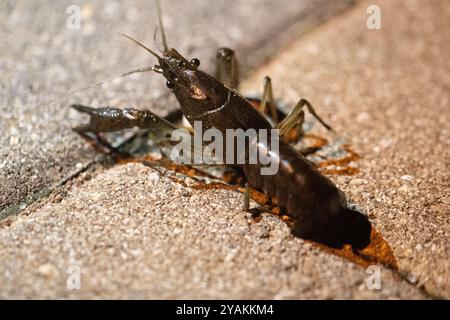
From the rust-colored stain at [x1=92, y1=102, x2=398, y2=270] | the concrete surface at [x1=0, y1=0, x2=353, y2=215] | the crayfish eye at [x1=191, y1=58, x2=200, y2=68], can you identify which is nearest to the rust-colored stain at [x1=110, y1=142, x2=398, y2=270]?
the rust-colored stain at [x1=92, y1=102, x2=398, y2=270]

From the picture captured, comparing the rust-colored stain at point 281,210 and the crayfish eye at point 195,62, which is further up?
the crayfish eye at point 195,62

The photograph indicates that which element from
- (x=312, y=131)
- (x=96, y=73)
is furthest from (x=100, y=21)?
(x=312, y=131)

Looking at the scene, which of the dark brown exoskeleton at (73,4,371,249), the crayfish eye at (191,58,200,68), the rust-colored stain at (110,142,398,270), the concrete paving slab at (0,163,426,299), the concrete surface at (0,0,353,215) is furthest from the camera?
→ the crayfish eye at (191,58,200,68)

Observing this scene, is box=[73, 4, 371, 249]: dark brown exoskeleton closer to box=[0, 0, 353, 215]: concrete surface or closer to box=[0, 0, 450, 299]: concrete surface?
box=[0, 0, 450, 299]: concrete surface

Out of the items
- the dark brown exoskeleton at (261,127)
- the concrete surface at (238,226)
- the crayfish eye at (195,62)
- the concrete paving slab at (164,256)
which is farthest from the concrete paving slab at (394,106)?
the crayfish eye at (195,62)

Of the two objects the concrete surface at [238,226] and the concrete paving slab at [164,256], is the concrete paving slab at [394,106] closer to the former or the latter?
the concrete surface at [238,226]

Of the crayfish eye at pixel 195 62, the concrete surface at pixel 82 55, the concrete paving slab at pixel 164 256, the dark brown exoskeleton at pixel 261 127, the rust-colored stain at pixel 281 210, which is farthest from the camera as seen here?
the crayfish eye at pixel 195 62

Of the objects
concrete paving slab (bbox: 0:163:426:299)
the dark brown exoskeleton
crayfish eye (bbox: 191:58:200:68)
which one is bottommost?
concrete paving slab (bbox: 0:163:426:299)

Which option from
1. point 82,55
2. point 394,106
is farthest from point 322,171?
point 82,55
